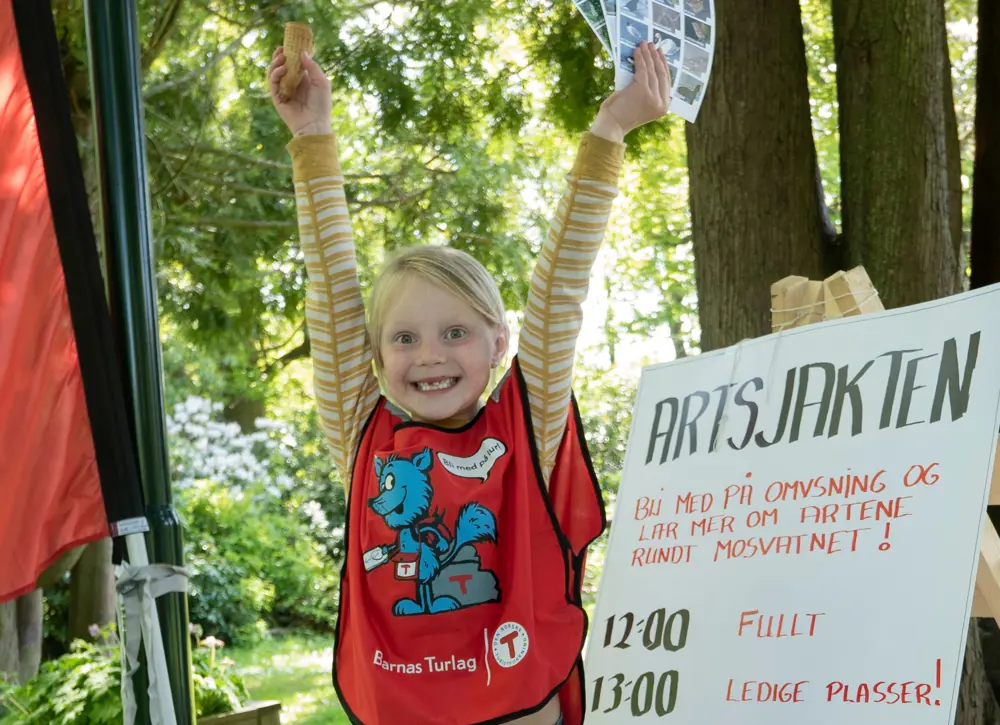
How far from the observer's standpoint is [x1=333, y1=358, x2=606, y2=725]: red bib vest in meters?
1.63

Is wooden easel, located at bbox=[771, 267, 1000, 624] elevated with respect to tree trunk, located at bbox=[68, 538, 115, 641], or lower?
elevated

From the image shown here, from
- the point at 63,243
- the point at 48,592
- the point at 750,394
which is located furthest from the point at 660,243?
the point at 63,243

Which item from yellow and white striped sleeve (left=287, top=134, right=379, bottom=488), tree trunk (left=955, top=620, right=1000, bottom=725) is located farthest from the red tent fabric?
tree trunk (left=955, top=620, right=1000, bottom=725)

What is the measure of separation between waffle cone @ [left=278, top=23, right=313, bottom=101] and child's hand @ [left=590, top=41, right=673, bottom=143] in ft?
1.52

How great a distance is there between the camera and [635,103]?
1.70 metres

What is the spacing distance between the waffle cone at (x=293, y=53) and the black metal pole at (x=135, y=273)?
0.73 feet

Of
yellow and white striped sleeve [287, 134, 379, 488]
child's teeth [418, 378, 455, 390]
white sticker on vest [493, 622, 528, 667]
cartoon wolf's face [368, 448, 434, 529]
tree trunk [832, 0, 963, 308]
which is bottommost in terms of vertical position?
white sticker on vest [493, 622, 528, 667]

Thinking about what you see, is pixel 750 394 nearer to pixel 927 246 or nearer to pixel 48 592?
pixel 927 246

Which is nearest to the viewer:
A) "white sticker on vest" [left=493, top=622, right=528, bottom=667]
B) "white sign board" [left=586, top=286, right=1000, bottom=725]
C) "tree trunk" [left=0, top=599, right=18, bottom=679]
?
"white sticker on vest" [left=493, top=622, right=528, bottom=667]

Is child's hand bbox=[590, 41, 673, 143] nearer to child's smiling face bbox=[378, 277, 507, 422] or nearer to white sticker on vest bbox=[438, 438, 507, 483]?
child's smiling face bbox=[378, 277, 507, 422]

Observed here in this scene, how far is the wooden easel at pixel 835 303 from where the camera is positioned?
211 cm

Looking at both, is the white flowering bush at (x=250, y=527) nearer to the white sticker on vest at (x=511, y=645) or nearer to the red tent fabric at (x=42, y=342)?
the red tent fabric at (x=42, y=342)

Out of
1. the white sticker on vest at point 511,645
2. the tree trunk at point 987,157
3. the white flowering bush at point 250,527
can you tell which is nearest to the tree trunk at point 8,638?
the white flowering bush at point 250,527

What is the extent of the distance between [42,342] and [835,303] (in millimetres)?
1469
